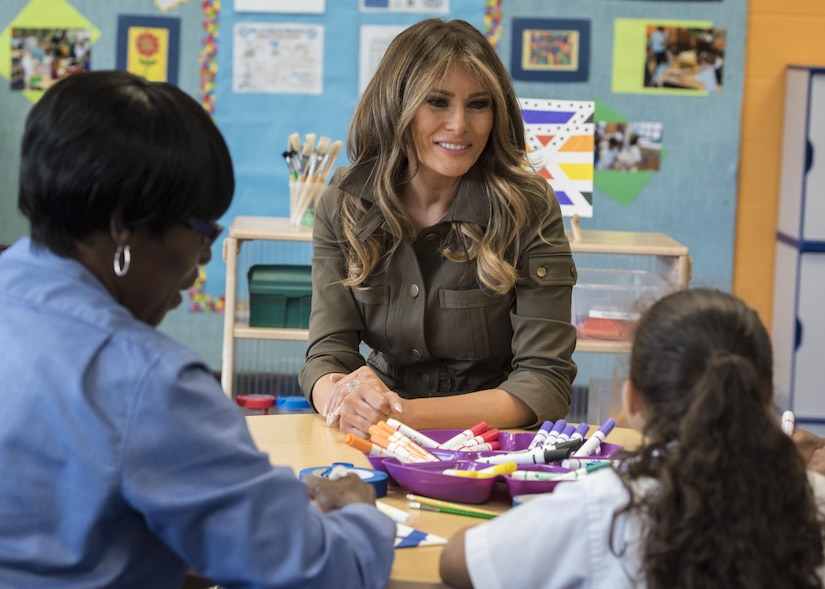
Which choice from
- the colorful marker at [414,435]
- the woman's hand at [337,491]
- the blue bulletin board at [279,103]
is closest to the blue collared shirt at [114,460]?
the woman's hand at [337,491]

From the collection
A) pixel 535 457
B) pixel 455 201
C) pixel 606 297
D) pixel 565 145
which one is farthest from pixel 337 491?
pixel 606 297

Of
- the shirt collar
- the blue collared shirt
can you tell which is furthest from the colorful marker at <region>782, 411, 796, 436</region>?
the blue collared shirt

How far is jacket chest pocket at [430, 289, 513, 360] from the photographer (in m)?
2.18

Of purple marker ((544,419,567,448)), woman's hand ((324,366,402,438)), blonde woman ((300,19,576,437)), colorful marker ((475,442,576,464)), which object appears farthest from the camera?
blonde woman ((300,19,576,437))

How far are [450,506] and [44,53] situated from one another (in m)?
3.68

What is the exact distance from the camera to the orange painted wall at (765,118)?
14.5 ft

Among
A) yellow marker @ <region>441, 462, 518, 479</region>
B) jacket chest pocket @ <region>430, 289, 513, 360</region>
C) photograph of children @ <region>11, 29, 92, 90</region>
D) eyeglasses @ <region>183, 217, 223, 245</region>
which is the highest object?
photograph of children @ <region>11, 29, 92, 90</region>

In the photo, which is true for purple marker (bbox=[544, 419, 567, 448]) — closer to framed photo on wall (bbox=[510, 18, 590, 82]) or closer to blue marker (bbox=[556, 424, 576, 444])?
blue marker (bbox=[556, 424, 576, 444])

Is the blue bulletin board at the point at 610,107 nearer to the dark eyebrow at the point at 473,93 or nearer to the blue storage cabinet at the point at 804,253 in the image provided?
the blue storage cabinet at the point at 804,253

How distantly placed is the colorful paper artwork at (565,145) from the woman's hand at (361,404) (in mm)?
1760

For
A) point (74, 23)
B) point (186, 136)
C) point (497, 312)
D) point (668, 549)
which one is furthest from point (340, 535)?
point (74, 23)

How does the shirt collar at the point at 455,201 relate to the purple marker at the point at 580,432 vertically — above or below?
above

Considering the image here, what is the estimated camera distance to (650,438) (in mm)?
1192

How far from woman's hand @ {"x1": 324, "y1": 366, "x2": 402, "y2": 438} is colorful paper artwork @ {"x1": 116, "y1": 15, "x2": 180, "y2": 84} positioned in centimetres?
289
